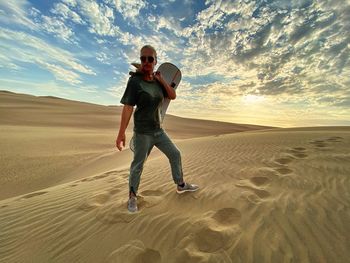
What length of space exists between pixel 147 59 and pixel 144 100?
57cm

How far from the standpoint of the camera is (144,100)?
3016mm

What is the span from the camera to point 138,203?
3.51 m

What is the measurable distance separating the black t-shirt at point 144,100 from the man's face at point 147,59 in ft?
0.47

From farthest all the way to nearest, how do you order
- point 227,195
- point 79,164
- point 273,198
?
point 79,164
point 227,195
point 273,198

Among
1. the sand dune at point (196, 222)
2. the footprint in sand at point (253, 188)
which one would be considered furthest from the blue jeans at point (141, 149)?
the footprint in sand at point (253, 188)

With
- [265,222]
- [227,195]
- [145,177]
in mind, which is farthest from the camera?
[145,177]

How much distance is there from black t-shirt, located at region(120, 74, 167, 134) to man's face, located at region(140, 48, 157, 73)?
0.47 feet

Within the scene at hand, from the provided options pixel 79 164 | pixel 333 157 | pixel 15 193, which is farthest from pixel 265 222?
pixel 79 164

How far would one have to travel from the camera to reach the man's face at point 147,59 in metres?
2.98

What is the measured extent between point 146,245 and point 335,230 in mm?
2197

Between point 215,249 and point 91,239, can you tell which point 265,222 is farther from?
point 91,239

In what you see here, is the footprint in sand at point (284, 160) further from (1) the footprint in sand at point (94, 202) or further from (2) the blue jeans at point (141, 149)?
(1) the footprint in sand at point (94, 202)

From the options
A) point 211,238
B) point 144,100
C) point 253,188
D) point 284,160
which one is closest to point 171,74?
point 144,100

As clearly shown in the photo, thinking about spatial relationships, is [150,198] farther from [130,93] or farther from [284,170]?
[284,170]
